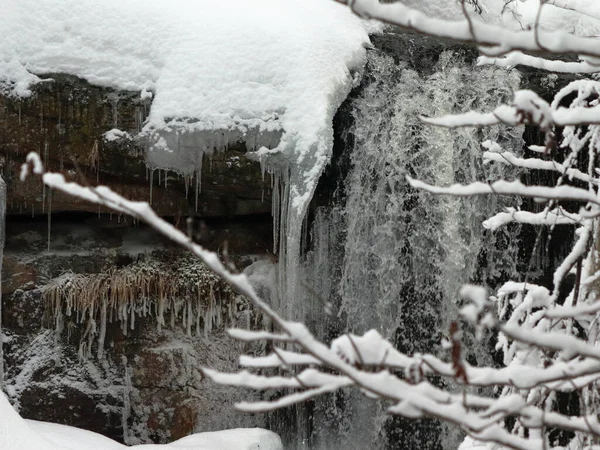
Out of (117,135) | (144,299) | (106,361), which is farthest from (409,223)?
(106,361)

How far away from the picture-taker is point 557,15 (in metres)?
6.25

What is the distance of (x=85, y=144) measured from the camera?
4922mm

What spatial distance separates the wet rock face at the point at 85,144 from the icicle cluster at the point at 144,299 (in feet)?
1.96

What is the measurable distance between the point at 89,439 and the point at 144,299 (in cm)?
135

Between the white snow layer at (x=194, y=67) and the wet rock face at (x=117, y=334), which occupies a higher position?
the white snow layer at (x=194, y=67)

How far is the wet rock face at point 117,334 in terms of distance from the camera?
5191mm

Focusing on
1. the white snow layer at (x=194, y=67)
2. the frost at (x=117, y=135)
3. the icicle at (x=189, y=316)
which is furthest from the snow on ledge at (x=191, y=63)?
the icicle at (x=189, y=316)

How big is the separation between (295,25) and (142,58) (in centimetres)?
110

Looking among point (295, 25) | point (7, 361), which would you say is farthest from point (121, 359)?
point (295, 25)

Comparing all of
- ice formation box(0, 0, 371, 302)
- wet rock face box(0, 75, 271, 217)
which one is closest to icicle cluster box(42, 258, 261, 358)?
wet rock face box(0, 75, 271, 217)

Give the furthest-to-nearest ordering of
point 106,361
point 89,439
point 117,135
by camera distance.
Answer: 1. point 106,361
2. point 117,135
3. point 89,439

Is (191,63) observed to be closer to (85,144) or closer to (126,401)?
(85,144)

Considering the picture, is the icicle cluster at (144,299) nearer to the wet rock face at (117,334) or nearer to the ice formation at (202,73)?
the wet rock face at (117,334)

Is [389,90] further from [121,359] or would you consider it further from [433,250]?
[121,359]
